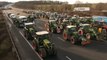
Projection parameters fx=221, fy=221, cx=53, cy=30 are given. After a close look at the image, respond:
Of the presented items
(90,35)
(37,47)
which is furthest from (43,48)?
(90,35)

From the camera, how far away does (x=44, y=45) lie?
2094 cm

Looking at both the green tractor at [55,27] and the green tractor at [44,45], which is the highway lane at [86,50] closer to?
the green tractor at [44,45]

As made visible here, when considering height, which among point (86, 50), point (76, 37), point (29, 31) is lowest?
point (86, 50)

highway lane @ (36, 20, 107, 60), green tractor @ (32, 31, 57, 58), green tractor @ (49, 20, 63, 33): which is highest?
green tractor @ (32, 31, 57, 58)

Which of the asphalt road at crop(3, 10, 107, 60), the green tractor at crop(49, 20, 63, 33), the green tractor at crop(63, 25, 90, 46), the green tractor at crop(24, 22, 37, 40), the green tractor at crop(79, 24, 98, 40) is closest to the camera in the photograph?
the asphalt road at crop(3, 10, 107, 60)

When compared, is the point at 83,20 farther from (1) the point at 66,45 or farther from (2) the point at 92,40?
(1) the point at 66,45

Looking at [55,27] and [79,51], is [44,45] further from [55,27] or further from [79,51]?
[55,27]

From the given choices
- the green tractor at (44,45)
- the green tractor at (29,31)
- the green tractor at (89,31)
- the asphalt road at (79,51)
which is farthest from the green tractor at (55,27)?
the green tractor at (44,45)

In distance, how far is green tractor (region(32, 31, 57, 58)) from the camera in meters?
20.6

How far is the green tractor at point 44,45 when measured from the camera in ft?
67.6

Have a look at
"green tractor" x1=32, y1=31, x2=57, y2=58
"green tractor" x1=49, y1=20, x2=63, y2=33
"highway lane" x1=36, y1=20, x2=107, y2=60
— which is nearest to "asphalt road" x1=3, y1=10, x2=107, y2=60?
"highway lane" x1=36, y1=20, x2=107, y2=60

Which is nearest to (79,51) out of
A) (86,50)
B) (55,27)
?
(86,50)

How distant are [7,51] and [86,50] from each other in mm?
8684

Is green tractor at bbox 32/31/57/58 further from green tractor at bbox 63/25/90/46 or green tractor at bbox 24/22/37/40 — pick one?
green tractor at bbox 24/22/37/40
